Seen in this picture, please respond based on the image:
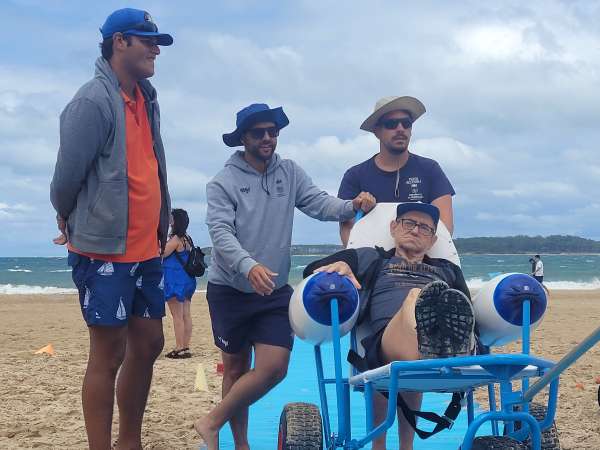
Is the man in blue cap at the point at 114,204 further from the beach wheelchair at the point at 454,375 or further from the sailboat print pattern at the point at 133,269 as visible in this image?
the beach wheelchair at the point at 454,375

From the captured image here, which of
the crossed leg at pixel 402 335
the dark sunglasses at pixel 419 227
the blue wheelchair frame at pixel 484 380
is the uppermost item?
the dark sunglasses at pixel 419 227

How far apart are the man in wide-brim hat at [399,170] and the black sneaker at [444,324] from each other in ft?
4.91

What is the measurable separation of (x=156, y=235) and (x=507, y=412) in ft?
6.65

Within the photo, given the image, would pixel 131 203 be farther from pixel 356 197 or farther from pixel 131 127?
pixel 356 197

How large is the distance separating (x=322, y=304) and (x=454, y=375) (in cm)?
79

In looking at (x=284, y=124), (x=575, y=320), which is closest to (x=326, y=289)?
(x=284, y=124)

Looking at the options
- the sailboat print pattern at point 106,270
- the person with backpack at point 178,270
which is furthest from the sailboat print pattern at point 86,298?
the person with backpack at point 178,270

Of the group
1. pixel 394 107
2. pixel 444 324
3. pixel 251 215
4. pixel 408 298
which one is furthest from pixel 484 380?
pixel 394 107

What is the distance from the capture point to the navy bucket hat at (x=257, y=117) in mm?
4168

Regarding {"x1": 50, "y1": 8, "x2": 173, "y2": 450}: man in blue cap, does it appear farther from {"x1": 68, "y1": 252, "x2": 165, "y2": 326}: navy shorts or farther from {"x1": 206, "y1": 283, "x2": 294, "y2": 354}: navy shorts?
{"x1": 206, "y1": 283, "x2": 294, "y2": 354}: navy shorts

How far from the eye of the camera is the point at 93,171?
3.60 m

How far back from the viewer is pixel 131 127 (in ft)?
12.3

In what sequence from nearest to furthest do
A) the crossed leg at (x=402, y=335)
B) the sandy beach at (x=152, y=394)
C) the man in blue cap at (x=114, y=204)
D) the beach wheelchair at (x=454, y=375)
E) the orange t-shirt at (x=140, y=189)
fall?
the beach wheelchair at (x=454, y=375) → the crossed leg at (x=402, y=335) → the man in blue cap at (x=114, y=204) → the orange t-shirt at (x=140, y=189) → the sandy beach at (x=152, y=394)

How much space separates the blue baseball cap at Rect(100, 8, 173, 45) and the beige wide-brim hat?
141cm
